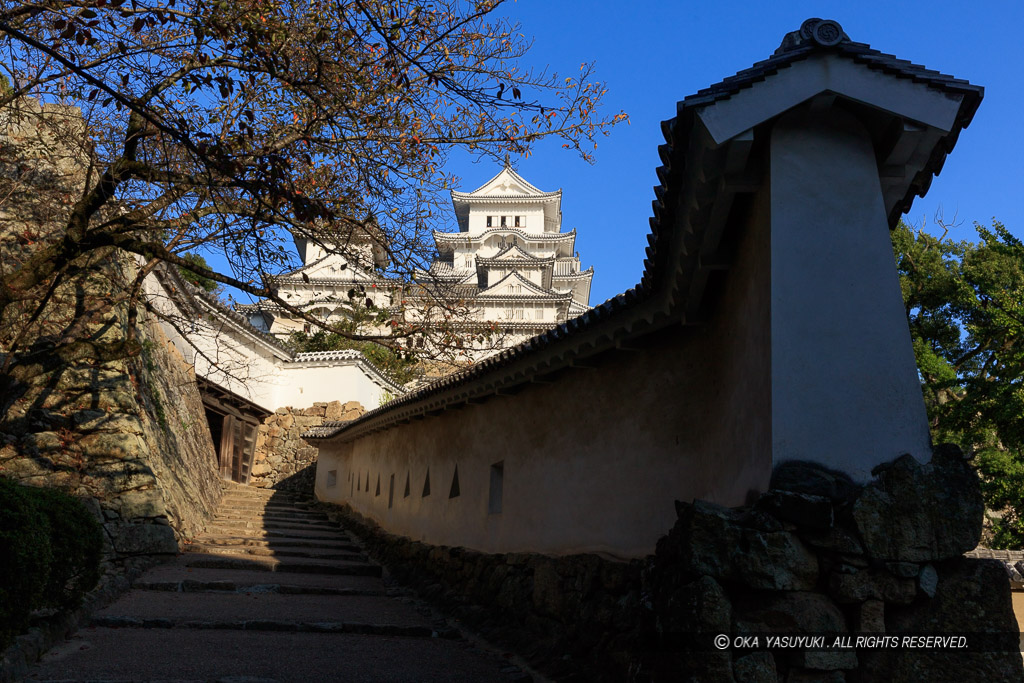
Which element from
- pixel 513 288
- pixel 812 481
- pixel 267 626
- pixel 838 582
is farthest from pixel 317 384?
pixel 838 582

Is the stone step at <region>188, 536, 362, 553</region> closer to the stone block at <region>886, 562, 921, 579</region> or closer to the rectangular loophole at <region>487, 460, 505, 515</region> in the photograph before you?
the rectangular loophole at <region>487, 460, 505, 515</region>

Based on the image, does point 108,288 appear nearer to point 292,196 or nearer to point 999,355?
point 292,196

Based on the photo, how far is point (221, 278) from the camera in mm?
6680

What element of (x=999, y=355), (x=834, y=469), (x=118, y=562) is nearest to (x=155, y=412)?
(x=118, y=562)

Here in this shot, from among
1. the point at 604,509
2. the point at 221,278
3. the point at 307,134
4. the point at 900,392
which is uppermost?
the point at 307,134

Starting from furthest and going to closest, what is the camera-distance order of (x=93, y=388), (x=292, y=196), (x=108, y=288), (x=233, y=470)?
(x=233, y=470)
(x=108, y=288)
(x=93, y=388)
(x=292, y=196)

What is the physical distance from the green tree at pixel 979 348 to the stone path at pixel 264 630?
1162cm

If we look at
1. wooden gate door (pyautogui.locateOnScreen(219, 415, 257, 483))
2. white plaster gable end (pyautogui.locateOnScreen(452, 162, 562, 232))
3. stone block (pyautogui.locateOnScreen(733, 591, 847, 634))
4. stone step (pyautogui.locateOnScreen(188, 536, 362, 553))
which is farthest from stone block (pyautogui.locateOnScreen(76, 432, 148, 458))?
white plaster gable end (pyautogui.locateOnScreen(452, 162, 562, 232))

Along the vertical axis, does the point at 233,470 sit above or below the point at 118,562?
above

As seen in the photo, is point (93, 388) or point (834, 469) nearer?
point (834, 469)

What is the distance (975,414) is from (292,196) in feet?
48.0

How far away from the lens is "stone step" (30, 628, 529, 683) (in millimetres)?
5750

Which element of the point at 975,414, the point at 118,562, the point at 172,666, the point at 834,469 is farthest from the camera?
the point at 975,414

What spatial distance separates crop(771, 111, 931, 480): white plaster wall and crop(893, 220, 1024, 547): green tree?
1172 cm
